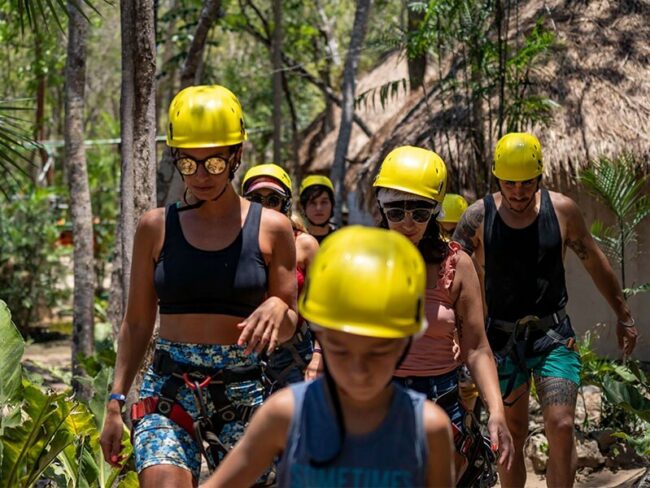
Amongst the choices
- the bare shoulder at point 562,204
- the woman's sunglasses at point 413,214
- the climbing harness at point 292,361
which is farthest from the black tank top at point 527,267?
the woman's sunglasses at point 413,214

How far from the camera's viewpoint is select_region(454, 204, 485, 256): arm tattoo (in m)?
5.98

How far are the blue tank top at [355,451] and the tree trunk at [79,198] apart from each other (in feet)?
22.2

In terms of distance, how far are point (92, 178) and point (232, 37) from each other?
1575 centimetres

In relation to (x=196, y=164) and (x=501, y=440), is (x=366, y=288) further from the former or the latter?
(x=196, y=164)

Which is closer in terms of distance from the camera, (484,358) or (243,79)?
(484,358)

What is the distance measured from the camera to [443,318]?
4.44 metres

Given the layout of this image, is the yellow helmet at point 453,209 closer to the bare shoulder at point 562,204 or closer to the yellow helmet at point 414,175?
the bare shoulder at point 562,204

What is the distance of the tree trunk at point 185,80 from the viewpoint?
10172 mm

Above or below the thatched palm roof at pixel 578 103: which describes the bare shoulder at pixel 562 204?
below

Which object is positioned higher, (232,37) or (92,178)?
(232,37)

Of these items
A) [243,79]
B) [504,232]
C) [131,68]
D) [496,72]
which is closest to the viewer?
[504,232]

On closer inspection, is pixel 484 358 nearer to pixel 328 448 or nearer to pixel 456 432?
pixel 456 432

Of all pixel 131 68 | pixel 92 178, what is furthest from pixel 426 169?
pixel 92 178

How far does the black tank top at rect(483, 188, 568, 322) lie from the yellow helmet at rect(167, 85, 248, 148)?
2213 millimetres
